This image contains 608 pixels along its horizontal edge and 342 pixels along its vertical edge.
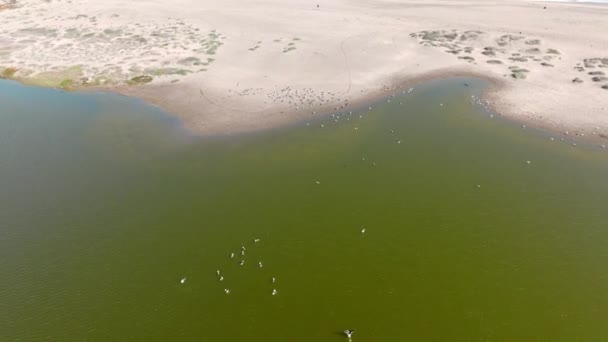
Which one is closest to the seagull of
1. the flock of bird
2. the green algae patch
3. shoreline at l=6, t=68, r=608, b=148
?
the flock of bird

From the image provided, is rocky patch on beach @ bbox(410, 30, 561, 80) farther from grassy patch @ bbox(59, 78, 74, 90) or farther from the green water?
grassy patch @ bbox(59, 78, 74, 90)

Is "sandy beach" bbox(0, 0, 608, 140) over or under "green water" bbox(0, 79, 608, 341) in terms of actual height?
over

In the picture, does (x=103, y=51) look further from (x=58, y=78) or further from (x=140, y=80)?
(x=140, y=80)

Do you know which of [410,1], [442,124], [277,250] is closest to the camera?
[277,250]

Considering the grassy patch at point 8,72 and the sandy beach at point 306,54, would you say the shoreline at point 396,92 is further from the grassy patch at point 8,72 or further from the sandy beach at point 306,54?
the grassy patch at point 8,72

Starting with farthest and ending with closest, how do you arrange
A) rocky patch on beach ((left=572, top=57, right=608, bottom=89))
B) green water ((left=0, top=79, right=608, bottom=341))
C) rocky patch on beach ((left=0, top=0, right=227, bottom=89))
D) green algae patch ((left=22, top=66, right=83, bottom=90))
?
rocky patch on beach ((left=0, top=0, right=227, bottom=89)) < green algae patch ((left=22, top=66, right=83, bottom=90)) < rocky patch on beach ((left=572, top=57, right=608, bottom=89)) < green water ((left=0, top=79, right=608, bottom=341))

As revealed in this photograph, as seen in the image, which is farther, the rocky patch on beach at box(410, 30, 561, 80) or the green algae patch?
the green algae patch

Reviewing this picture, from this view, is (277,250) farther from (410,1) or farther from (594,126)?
(410,1)

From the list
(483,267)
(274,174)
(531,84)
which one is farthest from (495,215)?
(531,84)
